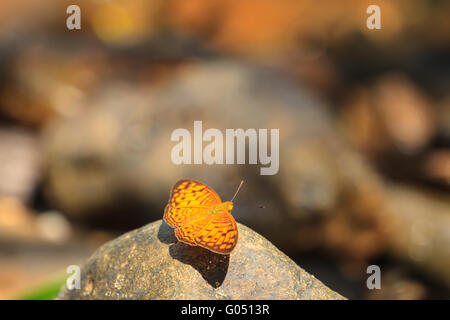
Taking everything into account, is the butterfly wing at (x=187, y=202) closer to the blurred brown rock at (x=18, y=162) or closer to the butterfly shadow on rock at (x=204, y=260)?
the butterfly shadow on rock at (x=204, y=260)

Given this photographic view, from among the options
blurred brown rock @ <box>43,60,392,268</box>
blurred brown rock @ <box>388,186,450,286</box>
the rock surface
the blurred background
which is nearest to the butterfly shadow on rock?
the rock surface

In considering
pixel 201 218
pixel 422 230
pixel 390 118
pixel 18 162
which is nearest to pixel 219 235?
pixel 201 218

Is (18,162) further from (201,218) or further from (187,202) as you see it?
(201,218)

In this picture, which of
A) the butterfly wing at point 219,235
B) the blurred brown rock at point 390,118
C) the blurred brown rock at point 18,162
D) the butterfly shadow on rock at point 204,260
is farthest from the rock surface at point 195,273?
the blurred brown rock at point 390,118

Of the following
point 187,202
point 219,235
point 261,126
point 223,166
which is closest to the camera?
point 219,235

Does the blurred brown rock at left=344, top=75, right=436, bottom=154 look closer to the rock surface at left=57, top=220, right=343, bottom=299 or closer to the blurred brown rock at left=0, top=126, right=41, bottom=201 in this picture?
the blurred brown rock at left=0, top=126, right=41, bottom=201
